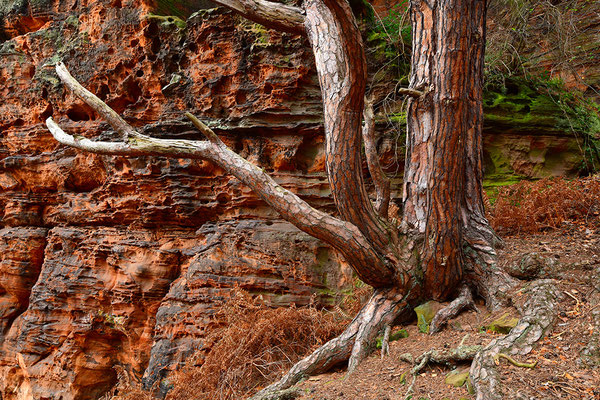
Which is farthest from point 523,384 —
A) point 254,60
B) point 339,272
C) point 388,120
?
point 254,60

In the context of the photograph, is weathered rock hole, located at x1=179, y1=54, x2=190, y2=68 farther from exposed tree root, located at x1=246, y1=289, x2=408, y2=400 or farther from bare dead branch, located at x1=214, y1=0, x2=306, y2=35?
exposed tree root, located at x1=246, y1=289, x2=408, y2=400

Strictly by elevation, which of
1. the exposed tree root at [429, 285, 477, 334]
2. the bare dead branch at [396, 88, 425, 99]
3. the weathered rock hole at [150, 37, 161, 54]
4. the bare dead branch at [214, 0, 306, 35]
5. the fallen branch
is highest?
the weathered rock hole at [150, 37, 161, 54]

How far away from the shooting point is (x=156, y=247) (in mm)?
6816

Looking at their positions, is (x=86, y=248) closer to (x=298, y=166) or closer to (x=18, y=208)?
(x=18, y=208)

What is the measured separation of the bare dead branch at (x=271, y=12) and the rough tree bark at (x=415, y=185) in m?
0.50

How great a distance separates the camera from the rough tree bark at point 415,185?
3582 millimetres

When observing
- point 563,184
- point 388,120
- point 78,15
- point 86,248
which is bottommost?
point 86,248

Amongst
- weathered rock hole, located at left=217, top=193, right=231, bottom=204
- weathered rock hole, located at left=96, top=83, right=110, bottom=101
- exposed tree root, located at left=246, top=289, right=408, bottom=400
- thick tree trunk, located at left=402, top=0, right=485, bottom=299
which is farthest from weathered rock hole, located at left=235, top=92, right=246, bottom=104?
exposed tree root, located at left=246, top=289, right=408, bottom=400

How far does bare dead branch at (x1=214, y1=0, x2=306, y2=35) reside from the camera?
4.25 meters

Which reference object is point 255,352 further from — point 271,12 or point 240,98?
point 240,98

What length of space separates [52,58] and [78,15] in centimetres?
108

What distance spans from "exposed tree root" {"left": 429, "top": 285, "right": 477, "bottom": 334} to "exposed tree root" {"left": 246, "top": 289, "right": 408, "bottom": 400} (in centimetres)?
37

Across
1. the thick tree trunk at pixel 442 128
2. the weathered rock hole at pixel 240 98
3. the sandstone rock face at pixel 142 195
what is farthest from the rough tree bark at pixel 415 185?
the weathered rock hole at pixel 240 98

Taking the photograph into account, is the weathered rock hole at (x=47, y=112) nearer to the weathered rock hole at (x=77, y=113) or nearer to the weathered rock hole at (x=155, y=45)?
the weathered rock hole at (x=77, y=113)
